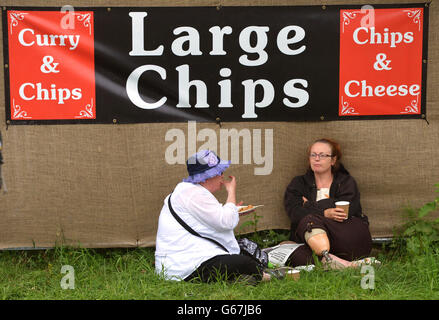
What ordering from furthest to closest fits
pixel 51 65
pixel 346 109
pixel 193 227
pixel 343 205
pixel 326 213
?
pixel 346 109 < pixel 51 65 < pixel 326 213 < pixel 343 205 < pixel 193 227

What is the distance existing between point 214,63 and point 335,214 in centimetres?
164

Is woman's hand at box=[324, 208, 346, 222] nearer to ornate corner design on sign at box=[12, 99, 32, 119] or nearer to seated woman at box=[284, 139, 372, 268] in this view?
seated woman at box=[284, 139, 372, 268]

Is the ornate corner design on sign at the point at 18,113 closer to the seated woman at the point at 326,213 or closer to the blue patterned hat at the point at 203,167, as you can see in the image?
the blue patterned hat at the point at 203,167

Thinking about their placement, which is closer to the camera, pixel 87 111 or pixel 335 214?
pixel 335 214

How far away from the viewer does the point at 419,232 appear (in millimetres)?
5211

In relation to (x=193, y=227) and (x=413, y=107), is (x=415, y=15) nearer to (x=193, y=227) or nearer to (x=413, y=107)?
(x=413, y=107)

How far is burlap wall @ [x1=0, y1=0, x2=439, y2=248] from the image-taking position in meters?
5.21

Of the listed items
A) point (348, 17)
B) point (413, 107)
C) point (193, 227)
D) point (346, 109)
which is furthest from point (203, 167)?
point (413, 107)

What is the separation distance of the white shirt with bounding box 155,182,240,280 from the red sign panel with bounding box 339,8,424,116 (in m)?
1.65

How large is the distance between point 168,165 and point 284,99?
3.79 feet

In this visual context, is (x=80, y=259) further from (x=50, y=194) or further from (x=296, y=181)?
(x=296, y=181)

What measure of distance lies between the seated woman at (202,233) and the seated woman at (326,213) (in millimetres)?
612

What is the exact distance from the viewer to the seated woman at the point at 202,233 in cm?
430

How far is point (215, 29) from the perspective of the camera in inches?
205
